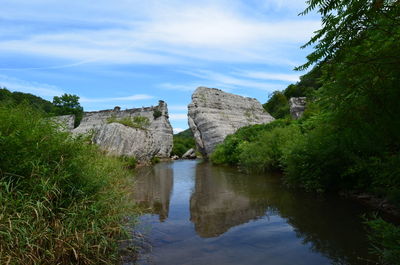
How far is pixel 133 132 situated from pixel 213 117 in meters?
8.03

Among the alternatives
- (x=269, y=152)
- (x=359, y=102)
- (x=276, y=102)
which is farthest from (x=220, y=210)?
(x=276, y=102)

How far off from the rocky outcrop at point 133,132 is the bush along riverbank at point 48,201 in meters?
6.25

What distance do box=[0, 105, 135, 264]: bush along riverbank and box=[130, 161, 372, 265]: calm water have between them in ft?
2.65

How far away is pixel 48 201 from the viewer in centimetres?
361

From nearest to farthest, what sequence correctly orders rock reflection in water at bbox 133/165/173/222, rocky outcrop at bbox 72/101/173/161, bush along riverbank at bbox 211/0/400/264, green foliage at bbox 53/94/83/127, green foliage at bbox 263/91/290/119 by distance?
1. bush along riverbank at bbox 211/0/400/264
2. rock reflection in water at bbox 133/165/173/222
3. rocky outcrop at bbox 72/101/173/161
4. green foliage at bbox 53/94/83/127
5. green foliage at bbox 263/91/290/119

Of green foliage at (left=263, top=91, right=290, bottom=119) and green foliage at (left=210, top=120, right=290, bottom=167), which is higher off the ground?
green foliage at (left=263, top=91, right=290, bottom=119)

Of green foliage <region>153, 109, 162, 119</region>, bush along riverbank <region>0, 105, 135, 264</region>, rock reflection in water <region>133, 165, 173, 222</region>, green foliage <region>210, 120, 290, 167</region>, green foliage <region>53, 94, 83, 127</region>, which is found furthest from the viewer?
green foliage <region>53, 94, 83, 127</region>

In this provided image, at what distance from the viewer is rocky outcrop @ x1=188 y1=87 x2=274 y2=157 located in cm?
2497

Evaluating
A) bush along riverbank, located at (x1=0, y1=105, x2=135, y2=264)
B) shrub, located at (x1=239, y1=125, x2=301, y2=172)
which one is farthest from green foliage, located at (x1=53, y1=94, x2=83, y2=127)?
bush along riverbank, located at (x1=0, y1=105, x2=135, y2=264)

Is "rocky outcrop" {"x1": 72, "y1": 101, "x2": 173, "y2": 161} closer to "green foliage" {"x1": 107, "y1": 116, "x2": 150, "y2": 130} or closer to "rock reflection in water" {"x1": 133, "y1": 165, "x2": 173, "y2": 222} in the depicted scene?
"green foliage" {"x1": 107, "y1": 116, "x2": 150, "y2": 130}

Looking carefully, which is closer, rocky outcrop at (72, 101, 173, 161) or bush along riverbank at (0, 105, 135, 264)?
bush along riverbank at (0, 105, 135, 264)

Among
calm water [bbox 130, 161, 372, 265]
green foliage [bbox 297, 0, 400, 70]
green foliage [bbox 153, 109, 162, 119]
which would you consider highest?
green foliage [bbox 153, 109, 162, 119]

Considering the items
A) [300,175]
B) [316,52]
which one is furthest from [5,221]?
[300,175]

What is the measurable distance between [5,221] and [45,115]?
255 cm
